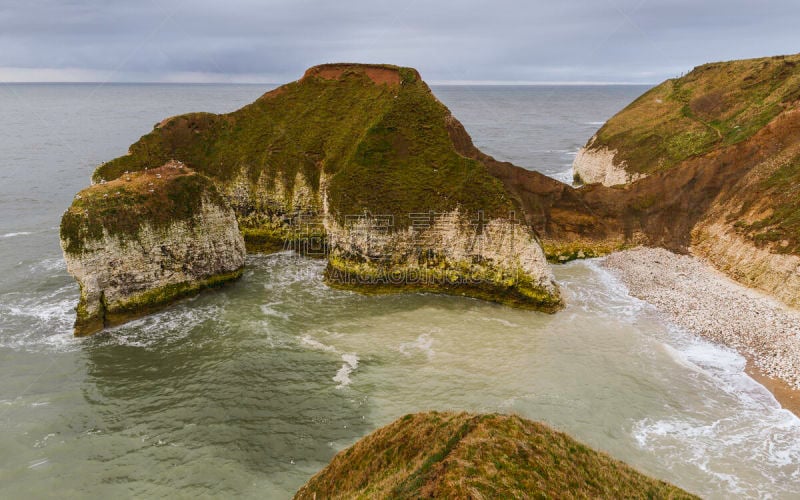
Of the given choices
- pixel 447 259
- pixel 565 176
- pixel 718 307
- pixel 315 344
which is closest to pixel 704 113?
pixel 565 176

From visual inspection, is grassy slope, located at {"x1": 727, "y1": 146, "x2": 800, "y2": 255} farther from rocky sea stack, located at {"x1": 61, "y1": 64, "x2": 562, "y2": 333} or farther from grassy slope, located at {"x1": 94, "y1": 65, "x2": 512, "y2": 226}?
grassy slope, located at {"x1": 94, "y1": 65, "x2": 512, "y2": 226}

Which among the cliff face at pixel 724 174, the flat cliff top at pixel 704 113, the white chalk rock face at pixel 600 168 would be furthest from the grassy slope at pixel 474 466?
the white chalk rock face at pixel 600 168

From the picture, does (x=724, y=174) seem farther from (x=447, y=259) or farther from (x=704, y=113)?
(x=447, y=259)

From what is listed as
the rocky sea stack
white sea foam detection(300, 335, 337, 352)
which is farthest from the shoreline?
white sea foam detection(300, 335, 337, 352)

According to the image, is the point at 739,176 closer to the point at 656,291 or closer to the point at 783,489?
the point at 656,291

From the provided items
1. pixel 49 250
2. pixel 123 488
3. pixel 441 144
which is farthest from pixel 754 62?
pixel 49 250

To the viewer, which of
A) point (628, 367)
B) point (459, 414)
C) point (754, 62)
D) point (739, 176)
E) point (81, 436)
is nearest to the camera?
point (459, 414)
